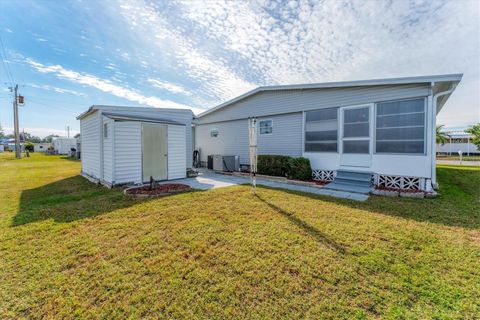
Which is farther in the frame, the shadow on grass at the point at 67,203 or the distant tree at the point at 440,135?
the distant tree at the point at 440,135

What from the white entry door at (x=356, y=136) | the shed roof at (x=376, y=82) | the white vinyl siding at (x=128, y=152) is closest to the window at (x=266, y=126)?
the shed roof at (x=376, y=82)

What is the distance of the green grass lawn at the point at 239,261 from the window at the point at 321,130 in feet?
12.4

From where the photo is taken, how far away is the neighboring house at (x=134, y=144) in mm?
7371

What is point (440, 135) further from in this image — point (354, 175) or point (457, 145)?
point (354, 175)

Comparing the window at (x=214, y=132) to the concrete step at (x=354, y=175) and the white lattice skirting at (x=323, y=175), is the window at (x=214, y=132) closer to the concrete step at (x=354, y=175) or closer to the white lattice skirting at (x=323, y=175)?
the white lattice skirting at (x=323, y=175)

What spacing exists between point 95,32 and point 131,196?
25.1 ft

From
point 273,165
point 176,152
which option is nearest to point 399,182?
point 273,165

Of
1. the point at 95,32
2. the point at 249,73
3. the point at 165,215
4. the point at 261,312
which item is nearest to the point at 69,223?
the point at 165,215

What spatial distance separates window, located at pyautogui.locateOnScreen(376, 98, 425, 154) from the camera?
6586mm

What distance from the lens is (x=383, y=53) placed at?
8.56 metres

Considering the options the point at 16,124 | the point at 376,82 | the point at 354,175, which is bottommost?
the point at 354,175

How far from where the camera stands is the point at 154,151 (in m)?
8.20

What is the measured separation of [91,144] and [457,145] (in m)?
42.3

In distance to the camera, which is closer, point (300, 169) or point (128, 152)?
point (128, 152)
